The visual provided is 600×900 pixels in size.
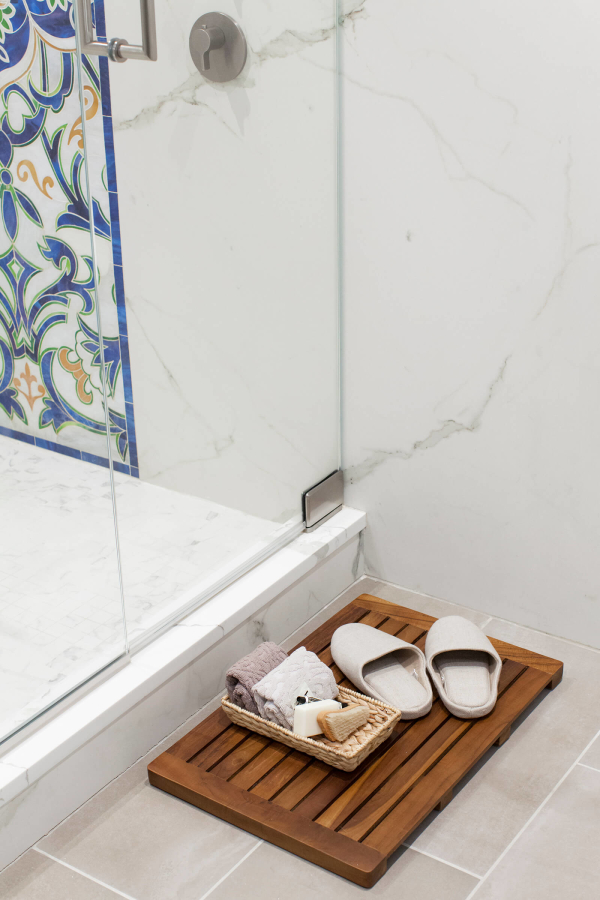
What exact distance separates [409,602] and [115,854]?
840 mm

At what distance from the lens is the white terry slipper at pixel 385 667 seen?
171 cm

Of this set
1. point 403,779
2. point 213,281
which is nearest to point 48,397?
point 213,281

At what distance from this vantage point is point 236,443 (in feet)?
6.29

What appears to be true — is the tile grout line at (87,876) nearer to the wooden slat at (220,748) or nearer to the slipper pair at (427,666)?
the wooden slat at (220,748)

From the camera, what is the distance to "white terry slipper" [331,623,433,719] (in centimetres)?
171

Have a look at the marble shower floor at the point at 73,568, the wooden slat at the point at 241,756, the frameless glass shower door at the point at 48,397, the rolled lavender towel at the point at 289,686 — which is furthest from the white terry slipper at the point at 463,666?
the frameless glass shower door at the point at 48,397

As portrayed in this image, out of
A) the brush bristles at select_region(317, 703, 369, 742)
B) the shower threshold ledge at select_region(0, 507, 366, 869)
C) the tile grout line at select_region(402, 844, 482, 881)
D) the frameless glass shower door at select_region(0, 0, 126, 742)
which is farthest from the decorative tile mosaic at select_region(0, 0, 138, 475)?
the tile grout line at select_region(402, 844, 482, 881)

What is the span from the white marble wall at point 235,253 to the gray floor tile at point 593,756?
28.5 inches

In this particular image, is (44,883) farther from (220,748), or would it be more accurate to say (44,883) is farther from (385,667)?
(385,667)

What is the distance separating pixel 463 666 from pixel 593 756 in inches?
10.4

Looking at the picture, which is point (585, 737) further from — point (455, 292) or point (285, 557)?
point (455, 292)

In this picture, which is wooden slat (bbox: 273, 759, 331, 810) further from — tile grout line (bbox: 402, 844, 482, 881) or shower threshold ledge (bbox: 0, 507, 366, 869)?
shower threshold ledge (bbox: 0, 507, 366, 869)

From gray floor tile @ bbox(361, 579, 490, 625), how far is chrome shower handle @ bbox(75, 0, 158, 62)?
→ 46.4 inches

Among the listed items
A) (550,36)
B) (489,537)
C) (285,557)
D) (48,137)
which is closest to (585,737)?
(489,537)
